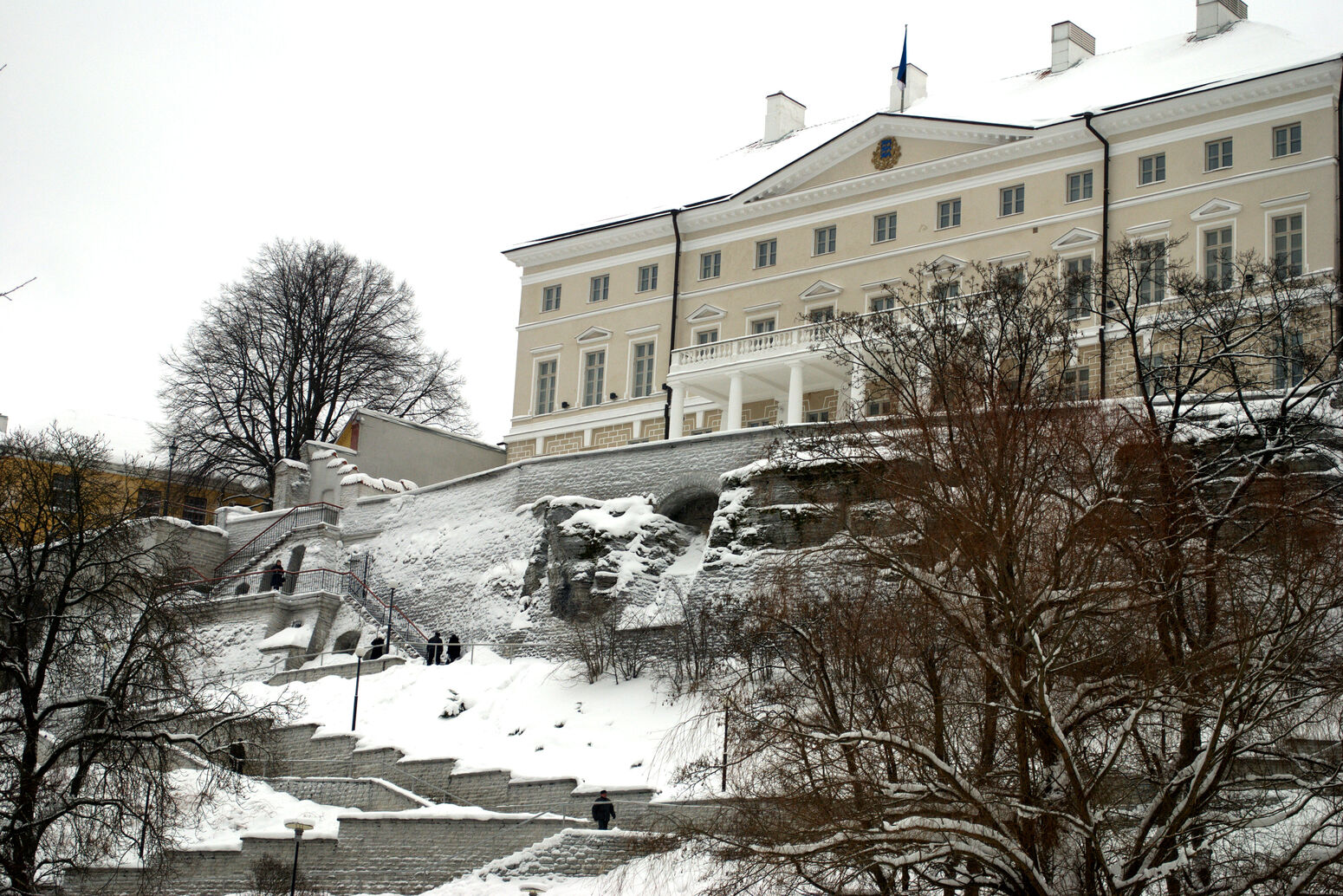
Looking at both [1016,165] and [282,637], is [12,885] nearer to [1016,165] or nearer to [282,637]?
[282,637]

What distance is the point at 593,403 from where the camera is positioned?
1857 inches

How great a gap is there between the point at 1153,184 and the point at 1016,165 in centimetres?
376

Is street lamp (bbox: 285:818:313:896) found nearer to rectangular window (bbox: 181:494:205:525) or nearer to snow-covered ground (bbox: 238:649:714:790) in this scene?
snow-covered ground (bbox: 238:649:714:790)

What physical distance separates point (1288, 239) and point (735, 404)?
14.1 m

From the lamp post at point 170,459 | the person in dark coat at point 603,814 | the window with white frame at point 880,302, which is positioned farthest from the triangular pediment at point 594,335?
the person in dark coat at point 603,814

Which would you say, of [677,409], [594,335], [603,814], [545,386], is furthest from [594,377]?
[603,814]

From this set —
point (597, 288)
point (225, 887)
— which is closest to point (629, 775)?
point (225, 887)

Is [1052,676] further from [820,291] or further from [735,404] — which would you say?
[820,291]

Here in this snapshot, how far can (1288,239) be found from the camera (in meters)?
36.9

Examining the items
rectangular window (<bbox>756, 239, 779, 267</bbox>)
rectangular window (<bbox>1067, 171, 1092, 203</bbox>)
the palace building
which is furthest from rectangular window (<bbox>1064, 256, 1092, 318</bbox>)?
rectangular window (<bbox>756, 239, 779, 267</bbox>)

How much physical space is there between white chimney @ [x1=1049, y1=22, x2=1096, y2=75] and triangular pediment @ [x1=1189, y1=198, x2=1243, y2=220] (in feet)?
28.9

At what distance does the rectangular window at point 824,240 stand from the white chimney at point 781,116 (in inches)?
313

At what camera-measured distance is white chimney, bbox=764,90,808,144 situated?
51594mm

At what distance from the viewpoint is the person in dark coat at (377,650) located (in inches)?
1385
